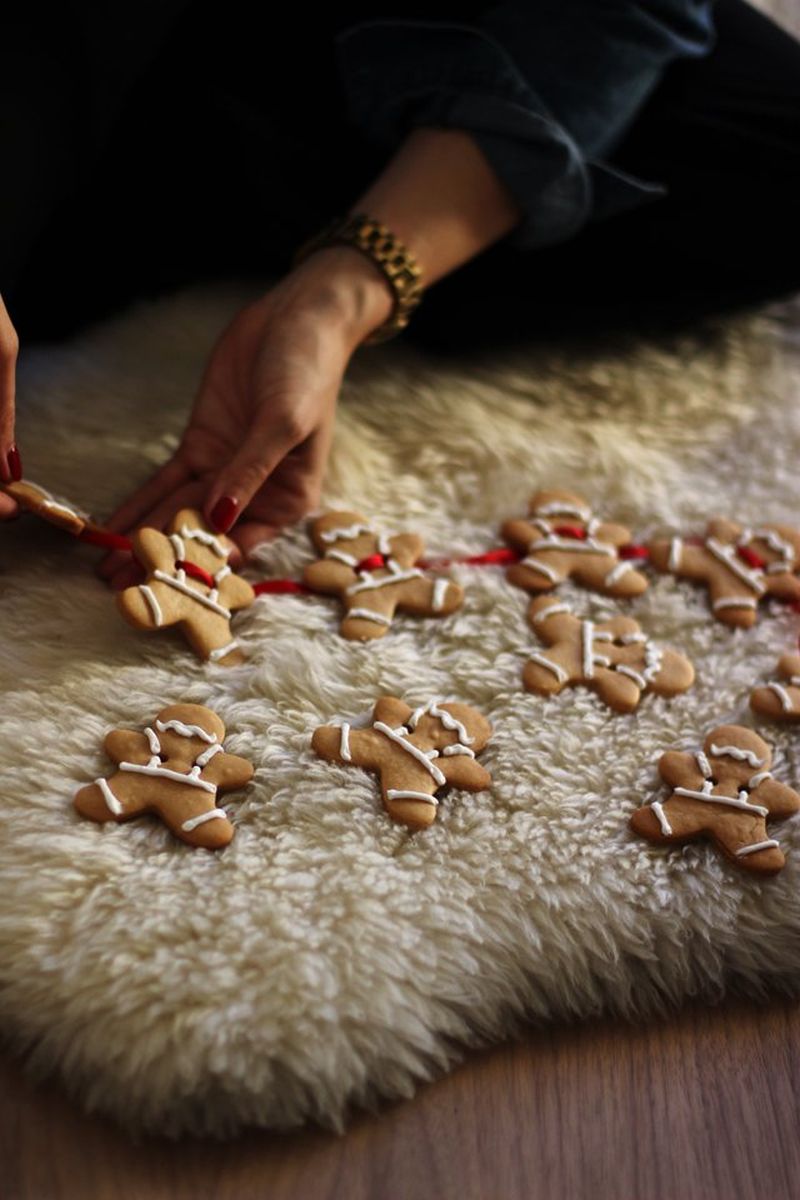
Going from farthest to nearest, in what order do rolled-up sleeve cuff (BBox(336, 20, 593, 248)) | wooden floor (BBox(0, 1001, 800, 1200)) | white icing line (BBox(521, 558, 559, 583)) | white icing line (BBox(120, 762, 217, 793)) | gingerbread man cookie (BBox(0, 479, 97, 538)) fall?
rolled-up sleeve cuff (BBox(336, 20, 593, 248)) → white icing line (BBox(521, 558, 559, 583)) → gingerbread man cookie (BBox(0, 479, 97, 538)) → white icing line (BBox(120, 762, 217, 793)) → wooden floor (BBox(0, 1001, 800, 1200))

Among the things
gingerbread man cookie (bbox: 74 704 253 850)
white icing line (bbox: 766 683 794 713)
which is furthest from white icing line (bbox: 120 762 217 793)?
white icing line (bbox: 766 683 794 713)

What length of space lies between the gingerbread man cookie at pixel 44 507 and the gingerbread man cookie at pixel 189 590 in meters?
0.05

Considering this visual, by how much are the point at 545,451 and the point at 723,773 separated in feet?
1.28

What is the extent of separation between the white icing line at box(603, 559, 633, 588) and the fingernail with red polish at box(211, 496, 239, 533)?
31 centimetres

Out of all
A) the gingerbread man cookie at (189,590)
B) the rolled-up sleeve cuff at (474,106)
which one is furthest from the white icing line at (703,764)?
the rolled-up sleeve cuff at (474,106)

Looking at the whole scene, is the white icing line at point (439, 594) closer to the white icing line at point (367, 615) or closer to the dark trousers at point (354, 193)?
the white icing line at point (367, 615)

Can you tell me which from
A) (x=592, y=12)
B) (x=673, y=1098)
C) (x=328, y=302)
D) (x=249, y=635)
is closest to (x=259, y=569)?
(x=249, y=635)

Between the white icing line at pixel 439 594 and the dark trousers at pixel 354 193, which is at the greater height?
the dark trousers at pixel 354 193

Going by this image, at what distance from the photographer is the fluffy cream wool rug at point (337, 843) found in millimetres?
683

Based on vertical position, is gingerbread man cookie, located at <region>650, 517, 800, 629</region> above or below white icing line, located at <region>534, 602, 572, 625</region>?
below

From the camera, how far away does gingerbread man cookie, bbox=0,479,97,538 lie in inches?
34.6

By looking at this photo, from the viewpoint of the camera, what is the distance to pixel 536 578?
991 mm

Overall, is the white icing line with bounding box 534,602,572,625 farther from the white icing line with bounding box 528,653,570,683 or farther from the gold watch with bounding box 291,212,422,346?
the gold watch with bounding box 291,212,422,346

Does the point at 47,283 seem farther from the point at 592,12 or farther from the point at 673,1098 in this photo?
the point at 673,1098
